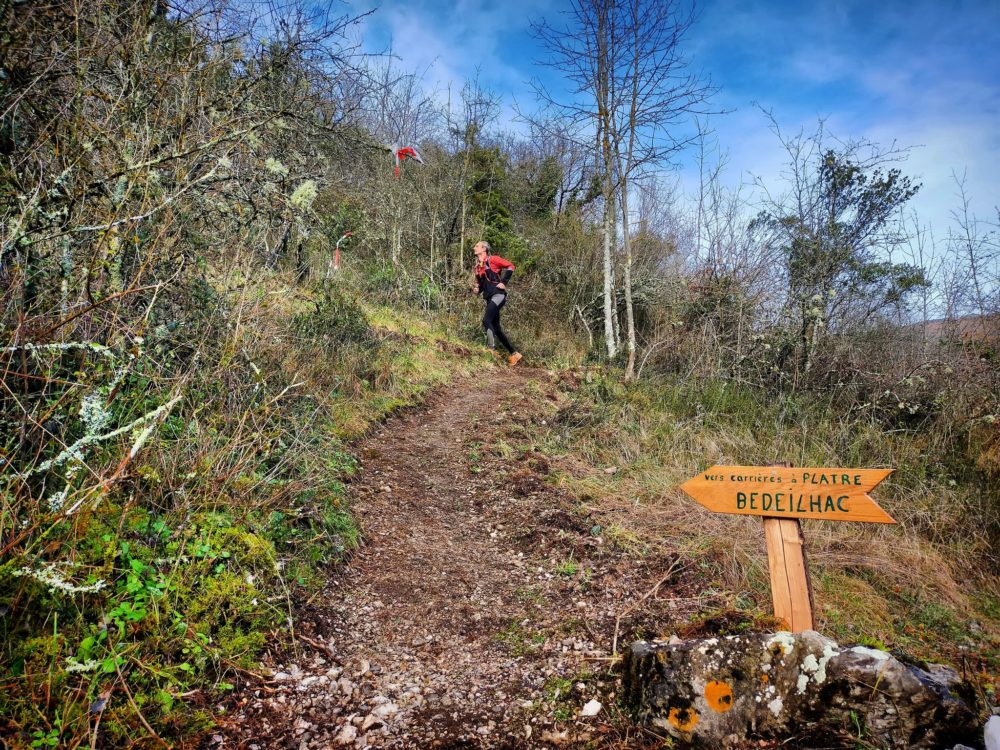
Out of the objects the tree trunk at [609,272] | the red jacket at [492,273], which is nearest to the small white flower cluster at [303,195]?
the red jacket at [492,273]

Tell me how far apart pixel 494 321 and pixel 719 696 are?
762cm

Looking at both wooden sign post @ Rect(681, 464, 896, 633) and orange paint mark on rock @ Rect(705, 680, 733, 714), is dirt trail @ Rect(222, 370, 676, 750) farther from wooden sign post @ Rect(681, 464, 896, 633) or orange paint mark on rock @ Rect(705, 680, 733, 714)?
wooden sign post @ Rect(681, 464, 896, 633)

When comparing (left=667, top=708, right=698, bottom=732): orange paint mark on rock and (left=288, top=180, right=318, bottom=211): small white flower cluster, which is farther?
(left=288, top=180, right=318, bottom=211): small white flower cluster

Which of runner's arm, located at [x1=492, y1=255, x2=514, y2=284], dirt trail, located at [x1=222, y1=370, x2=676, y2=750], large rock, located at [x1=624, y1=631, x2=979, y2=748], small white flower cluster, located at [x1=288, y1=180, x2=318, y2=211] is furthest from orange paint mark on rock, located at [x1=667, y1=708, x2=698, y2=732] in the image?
runner's arm, located at [x1=492, y1=255, x2=514, y2=284]

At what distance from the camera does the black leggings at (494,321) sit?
9086mm

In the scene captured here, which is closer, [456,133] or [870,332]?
[870,332]

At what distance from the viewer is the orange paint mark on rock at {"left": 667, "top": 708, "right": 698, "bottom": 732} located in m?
2.02

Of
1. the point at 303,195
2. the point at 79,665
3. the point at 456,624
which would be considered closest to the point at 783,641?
the point at 456,624

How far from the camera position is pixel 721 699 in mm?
2025

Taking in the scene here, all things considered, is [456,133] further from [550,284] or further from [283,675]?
[283,675]

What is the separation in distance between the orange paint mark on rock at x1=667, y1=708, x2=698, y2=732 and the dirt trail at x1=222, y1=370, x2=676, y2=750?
0.19m

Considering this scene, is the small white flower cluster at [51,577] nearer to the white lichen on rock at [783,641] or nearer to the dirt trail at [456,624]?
the dirt trail at [456,624]

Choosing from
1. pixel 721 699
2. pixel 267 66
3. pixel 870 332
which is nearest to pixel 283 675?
pixel 721 699

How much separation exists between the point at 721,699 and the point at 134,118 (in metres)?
4.61
